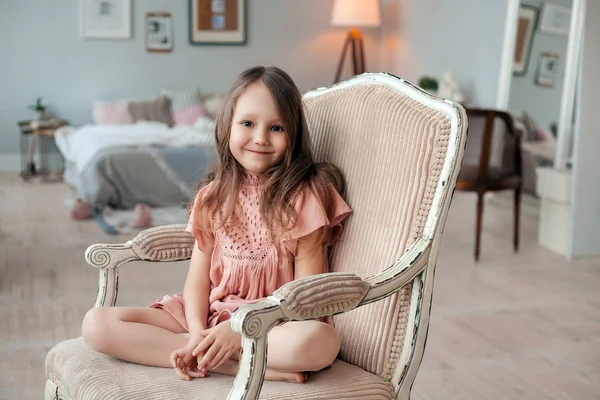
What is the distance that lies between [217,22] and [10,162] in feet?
7.72

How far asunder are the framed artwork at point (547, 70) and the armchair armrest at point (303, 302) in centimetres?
377

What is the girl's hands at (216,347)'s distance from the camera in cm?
146

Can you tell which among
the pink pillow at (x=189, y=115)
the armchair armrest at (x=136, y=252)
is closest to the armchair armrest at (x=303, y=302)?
the armchair armrest at (x=136, y=252)

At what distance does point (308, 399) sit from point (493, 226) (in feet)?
12.9

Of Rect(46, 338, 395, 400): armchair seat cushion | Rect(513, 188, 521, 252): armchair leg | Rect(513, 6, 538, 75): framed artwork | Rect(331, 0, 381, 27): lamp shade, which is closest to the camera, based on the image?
Rect(46, 338, 395, 400): armchair seat cushion

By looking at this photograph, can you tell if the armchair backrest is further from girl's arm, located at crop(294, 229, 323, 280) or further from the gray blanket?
the gray blanket

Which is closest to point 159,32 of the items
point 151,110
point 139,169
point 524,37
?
point 151,110

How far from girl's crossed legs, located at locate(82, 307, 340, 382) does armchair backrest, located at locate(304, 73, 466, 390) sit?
137 millimetres

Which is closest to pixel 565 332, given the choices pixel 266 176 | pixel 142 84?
pixel 266 176

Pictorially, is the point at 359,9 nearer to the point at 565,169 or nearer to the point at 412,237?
the point at 565,169

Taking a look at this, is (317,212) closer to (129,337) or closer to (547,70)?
(129,337)

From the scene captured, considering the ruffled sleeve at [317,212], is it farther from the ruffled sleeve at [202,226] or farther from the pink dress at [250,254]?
the ruffled sleeve at [202,226]

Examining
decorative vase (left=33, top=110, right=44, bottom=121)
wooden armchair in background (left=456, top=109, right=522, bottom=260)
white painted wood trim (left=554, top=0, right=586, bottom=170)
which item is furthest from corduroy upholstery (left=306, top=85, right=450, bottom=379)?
decorative vase (left=33, top=110, right=44, bottom=121)

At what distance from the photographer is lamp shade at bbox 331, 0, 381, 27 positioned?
7.27 m
